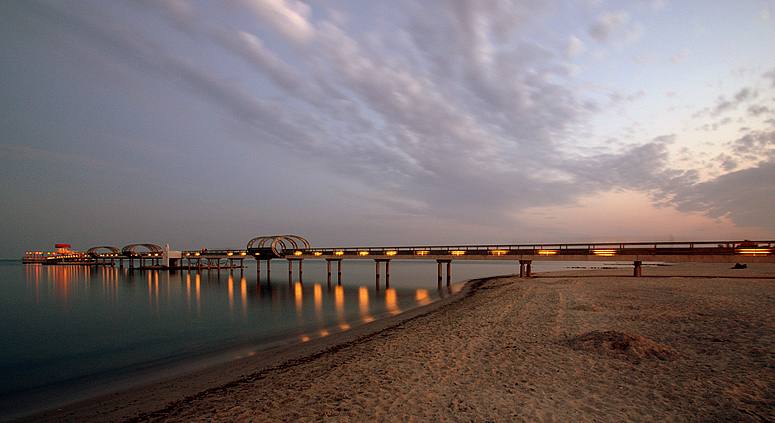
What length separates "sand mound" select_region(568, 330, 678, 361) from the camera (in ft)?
30.6

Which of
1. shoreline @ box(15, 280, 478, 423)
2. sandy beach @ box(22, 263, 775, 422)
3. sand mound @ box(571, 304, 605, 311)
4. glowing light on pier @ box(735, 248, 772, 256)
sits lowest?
shoreline @ box(15, 280, 478, 423)

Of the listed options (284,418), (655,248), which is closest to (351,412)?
(284,418)

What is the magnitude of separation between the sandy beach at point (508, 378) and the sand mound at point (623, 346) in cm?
4

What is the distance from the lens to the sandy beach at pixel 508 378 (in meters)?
6.83

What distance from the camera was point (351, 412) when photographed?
714cm

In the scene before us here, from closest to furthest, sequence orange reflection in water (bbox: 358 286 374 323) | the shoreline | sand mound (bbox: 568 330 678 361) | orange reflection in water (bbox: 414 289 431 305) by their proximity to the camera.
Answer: the shoreline
sand mound (bbox: 568 330 678 361)
orange reflection in water (bbox: 358 286 374 323)
orange reflection in water (bbox: 414 289 431 305)

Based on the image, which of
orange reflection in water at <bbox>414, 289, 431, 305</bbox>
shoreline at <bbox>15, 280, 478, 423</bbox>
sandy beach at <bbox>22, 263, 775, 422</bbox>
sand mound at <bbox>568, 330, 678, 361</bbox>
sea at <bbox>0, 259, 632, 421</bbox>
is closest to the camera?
sandy beach at <bbox>22, 263, 775, 422</bbox>

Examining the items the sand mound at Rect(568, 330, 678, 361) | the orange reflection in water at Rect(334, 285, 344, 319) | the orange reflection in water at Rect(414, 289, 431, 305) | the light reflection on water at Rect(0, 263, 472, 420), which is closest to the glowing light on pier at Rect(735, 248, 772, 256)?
the orange reflection in water at Rect(414, 289, 431, 305)

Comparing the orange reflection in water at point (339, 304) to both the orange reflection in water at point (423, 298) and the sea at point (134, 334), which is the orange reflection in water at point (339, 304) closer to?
the sea at point (134, 334)

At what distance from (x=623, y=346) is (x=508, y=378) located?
164 inches

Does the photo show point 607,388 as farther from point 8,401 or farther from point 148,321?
point 148,321

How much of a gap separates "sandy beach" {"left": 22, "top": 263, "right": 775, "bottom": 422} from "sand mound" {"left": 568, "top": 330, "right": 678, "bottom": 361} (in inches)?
1.6

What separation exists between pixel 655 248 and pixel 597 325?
2911 cm

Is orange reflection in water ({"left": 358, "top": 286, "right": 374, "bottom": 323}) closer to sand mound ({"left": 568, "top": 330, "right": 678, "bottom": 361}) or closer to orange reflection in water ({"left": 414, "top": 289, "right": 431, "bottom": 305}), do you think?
orange reflection in water ({"left": 414, "top": 289, "right": 431, "bottom": 305})
